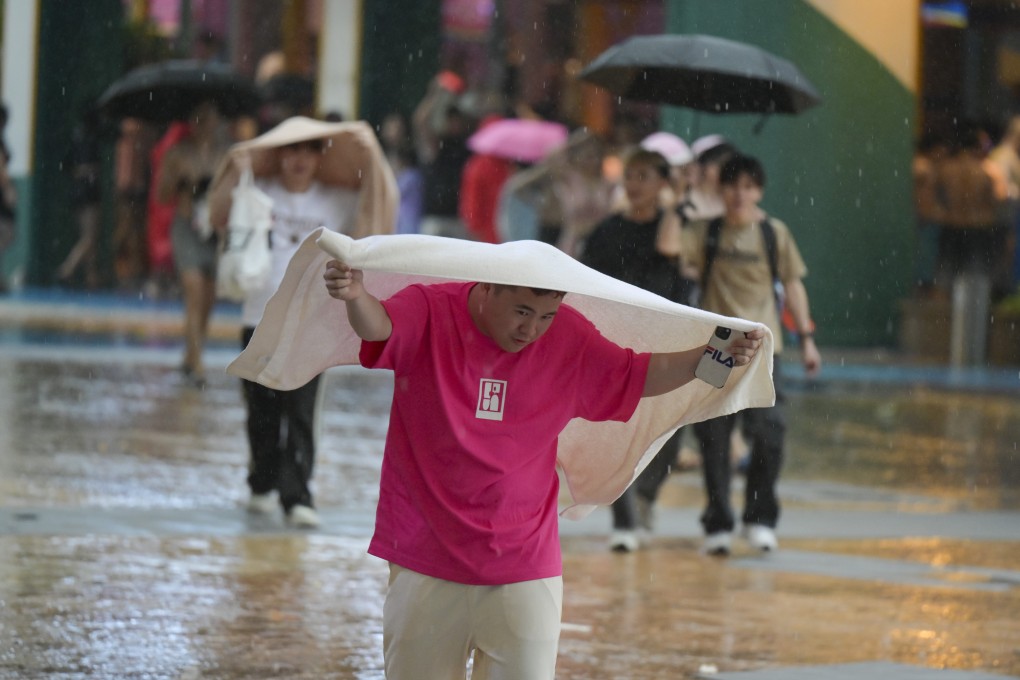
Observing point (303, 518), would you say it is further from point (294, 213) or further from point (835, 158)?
point (835, 158)

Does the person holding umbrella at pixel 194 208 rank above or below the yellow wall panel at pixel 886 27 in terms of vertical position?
below

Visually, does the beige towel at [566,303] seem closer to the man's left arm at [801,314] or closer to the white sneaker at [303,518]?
the white sneaker at [303,518]

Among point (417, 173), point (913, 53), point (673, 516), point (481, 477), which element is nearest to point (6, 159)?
point (417, 173)

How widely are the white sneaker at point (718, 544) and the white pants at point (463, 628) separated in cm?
465

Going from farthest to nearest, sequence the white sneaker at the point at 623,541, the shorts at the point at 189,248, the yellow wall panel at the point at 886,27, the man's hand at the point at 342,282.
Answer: the yellow wall panel at the point at 886,27
the shorts at the point at 189,248
the white sneaker at the point at 623,541
the man's hand at the point at 342,282

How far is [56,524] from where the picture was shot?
8.90 m

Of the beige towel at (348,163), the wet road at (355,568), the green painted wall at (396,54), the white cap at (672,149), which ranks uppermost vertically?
the green painted wall at (396,54)

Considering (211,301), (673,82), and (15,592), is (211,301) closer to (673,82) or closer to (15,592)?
(673,82)

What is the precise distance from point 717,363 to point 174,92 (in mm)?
10798

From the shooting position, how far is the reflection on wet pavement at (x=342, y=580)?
657 cm

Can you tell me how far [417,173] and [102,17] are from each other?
18.9 ft

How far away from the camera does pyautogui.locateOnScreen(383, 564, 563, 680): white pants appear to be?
14.8ft

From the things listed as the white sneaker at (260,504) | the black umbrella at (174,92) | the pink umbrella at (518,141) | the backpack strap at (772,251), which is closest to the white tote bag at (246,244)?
the white sneaker at (260,504)

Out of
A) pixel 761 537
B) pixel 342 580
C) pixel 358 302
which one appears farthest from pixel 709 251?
pixel 358 302
